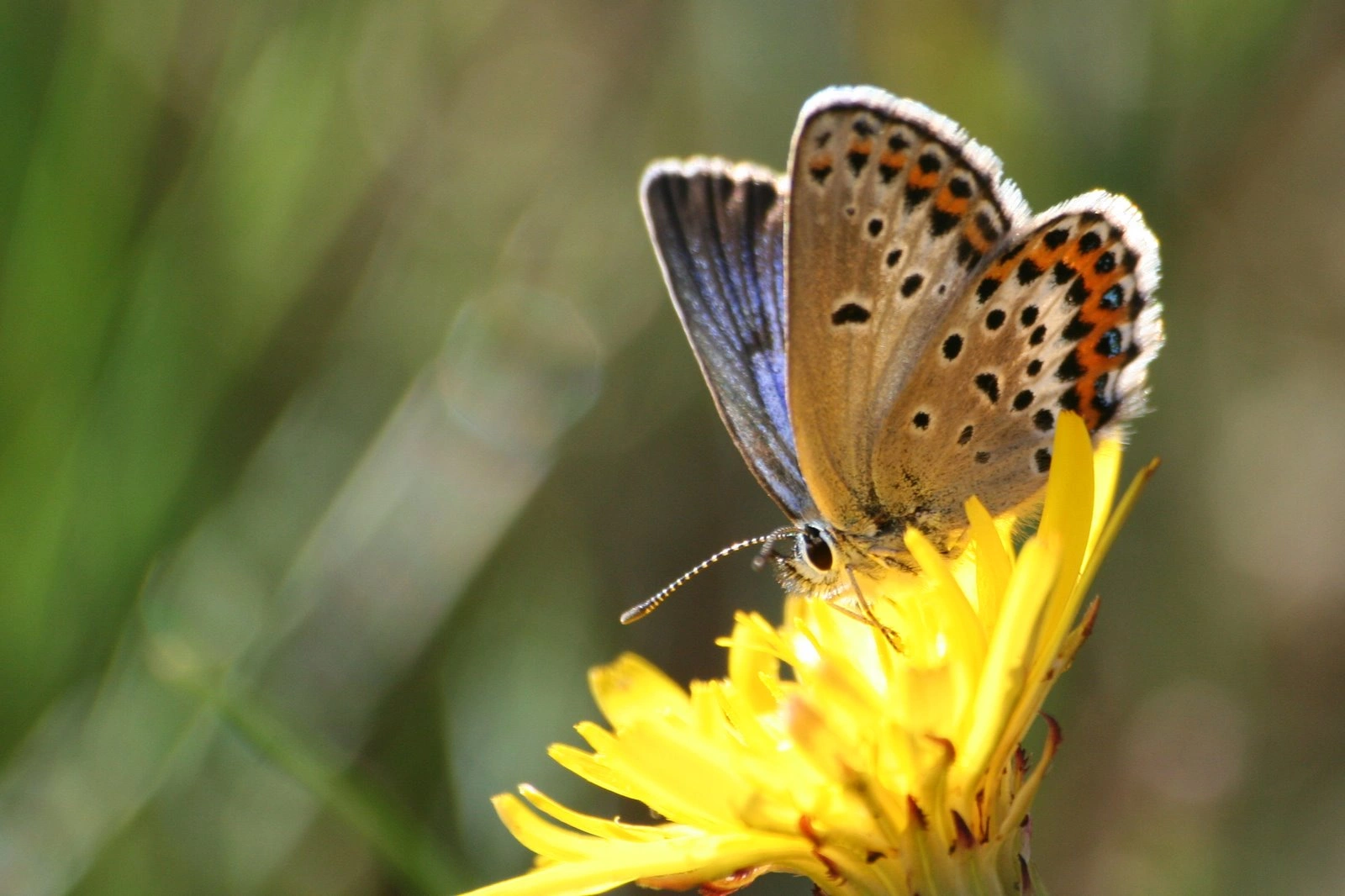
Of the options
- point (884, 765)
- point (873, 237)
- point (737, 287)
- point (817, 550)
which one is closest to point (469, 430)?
point (737, 287)

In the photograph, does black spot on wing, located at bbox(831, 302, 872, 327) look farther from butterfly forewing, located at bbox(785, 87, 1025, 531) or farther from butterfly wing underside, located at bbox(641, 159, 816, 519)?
butterfly wing underside, located at bbox(641, 159, 816, 519)

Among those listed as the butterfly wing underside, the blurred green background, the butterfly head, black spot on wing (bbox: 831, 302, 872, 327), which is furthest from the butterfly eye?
the blurred green background

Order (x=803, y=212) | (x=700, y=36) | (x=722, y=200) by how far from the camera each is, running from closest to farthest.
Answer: (x=803, y=212) → (x=722, y=200) → (x=700, y=36)

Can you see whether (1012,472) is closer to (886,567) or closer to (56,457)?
(886,567)

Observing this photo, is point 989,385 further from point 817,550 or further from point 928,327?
point 817,550

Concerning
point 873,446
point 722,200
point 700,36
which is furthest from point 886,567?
point 700,36

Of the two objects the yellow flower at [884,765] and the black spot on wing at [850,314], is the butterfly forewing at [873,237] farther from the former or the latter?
the yellow flower at [884,765]

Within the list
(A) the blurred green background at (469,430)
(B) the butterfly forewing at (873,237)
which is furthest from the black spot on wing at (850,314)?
(A) the blurred green background at (469,430)
